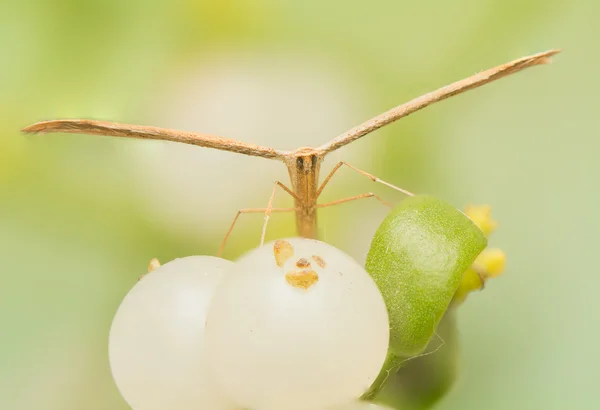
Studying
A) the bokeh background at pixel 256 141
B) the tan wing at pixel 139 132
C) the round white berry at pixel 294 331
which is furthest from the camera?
the bokeh background at pixel 256 141

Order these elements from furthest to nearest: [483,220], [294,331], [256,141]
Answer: [256,141] < [483,220] < [294,331]

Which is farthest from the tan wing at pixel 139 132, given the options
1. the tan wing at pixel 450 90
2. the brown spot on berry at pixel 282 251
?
the brown spot on berry at pixel 282 251

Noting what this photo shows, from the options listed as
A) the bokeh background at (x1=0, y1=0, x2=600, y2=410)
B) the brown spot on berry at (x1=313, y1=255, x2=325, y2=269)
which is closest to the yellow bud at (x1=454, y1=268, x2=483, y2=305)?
the brown spot on berry at (x1=313, y1=255, x2=325, y2=269)

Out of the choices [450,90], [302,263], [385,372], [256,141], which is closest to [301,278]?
[302,263]

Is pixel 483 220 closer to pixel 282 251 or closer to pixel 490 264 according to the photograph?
pixel 490 264

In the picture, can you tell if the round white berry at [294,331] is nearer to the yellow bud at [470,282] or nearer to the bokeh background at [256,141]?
the yellow bud at [470,282]

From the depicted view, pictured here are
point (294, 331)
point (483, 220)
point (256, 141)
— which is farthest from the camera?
point (256, 141)
